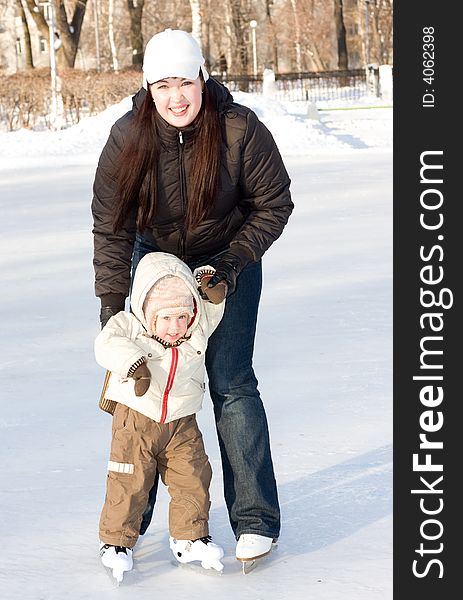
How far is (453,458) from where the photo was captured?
9.18 ft

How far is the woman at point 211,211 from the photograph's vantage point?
3.13m

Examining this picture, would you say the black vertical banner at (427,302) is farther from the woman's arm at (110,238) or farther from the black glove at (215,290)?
the woman's arm at (110,238)

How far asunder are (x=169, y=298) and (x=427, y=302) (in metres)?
0.72

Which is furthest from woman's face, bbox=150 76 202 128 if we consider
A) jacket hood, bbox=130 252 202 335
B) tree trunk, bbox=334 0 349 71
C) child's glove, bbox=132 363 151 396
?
tree trunk, bbox=334 0 349 71

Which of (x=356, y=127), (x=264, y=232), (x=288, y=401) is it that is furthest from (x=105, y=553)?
(x=356, y=127)

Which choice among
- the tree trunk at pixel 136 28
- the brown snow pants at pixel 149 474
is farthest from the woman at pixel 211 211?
the tree trunk at pixel 136 28

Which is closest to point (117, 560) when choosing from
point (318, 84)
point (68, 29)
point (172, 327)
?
point (172, 327)

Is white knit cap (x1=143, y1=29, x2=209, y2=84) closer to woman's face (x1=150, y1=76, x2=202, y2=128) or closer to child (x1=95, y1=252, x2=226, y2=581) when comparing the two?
woman's face (x1=150, y1=76, x2=202, y2=128)

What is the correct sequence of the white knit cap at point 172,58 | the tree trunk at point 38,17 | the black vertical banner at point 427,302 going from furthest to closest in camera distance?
the tree trunk at point 38,17 < the white knit cap at point 172,58 < the black vertical banner at point 427,302

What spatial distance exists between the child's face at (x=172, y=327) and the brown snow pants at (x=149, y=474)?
23 cm

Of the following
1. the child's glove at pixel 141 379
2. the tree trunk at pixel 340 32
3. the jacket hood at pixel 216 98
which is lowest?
the tree trunk at pixel 340 32

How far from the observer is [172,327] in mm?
3162

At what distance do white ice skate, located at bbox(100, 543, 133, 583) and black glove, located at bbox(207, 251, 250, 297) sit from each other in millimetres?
752

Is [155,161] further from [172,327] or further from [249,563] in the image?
[249,563]
